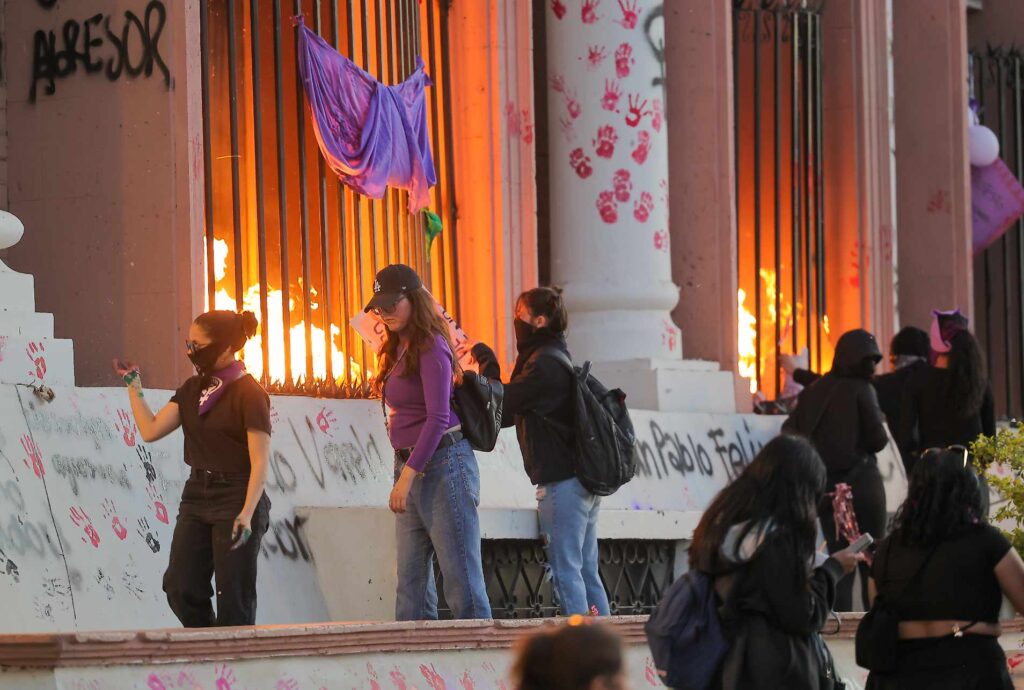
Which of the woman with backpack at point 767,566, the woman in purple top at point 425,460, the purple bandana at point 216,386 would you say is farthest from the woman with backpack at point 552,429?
the woman with backpack at point 767,566

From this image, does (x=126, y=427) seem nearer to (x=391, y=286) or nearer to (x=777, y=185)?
(x=391, y=286)

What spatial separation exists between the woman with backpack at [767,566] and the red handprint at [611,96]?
8.53m

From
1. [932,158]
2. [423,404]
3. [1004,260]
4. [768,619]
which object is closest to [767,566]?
[768,619]

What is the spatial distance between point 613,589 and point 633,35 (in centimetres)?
432

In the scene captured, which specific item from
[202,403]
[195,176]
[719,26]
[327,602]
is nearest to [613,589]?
[327,602]

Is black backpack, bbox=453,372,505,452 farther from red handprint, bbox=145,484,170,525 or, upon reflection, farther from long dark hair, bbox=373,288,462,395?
red handprint, bbox=145,484,170,525

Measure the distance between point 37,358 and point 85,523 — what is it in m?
0.85

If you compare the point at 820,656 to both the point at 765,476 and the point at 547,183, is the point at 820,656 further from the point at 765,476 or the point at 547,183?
the point at 547,183

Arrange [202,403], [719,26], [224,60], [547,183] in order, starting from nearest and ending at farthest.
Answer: [202,403] < [224,60] < [719,26] < [547,183]

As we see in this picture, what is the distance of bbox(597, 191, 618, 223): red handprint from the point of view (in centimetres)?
1392

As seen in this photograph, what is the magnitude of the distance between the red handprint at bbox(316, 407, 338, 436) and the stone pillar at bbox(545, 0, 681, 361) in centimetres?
397

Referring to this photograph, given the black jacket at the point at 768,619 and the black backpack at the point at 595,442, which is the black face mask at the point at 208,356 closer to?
the black backpack at the point at 595,442

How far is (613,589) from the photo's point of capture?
11031 millimetres

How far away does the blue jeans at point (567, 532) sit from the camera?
8516 mm
